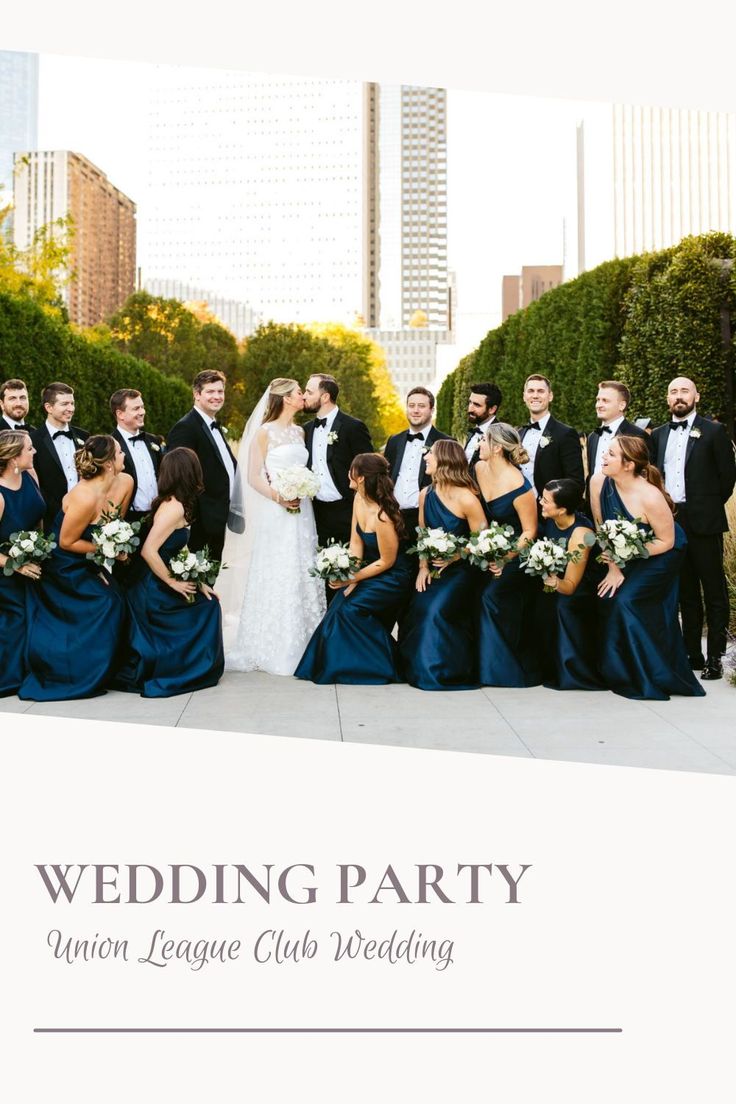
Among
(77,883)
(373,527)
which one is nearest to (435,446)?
(373,527)

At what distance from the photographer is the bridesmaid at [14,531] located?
7301 mm

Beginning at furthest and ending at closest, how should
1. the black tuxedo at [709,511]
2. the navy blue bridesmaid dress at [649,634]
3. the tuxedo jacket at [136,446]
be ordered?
the tuxedo jacket at [136,446]
the black tuxedo at [709,511]
the navy blue bridesmaid dress at [649,634]

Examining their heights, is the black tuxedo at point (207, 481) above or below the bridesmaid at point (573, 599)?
above

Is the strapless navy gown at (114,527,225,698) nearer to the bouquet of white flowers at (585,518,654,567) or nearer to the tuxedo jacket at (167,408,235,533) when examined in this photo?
the tuxedo jacket at (167,408,235,533)

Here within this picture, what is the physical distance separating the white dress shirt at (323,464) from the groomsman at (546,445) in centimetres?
157

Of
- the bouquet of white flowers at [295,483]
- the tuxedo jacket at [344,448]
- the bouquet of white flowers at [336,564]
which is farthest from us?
the tuxedo jacket at [344,448]

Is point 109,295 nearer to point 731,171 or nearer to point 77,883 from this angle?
point 731,171

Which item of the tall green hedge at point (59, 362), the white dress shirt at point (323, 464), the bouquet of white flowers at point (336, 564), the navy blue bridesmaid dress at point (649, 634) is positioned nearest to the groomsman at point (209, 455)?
the white dress shirt at point (323, 464)

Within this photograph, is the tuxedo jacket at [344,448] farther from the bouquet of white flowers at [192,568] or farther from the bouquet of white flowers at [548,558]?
the bouquet of white flowers at [548,558]

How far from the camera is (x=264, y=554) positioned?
8.32m

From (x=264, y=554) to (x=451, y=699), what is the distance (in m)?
2.00

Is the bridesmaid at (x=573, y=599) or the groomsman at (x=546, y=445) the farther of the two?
the groomsman at (x=546, y=445)

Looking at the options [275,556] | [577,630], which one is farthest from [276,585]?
[577,630]

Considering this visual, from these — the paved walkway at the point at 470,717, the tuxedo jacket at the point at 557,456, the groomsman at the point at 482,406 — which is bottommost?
the paved walkway at the point at 470,717
